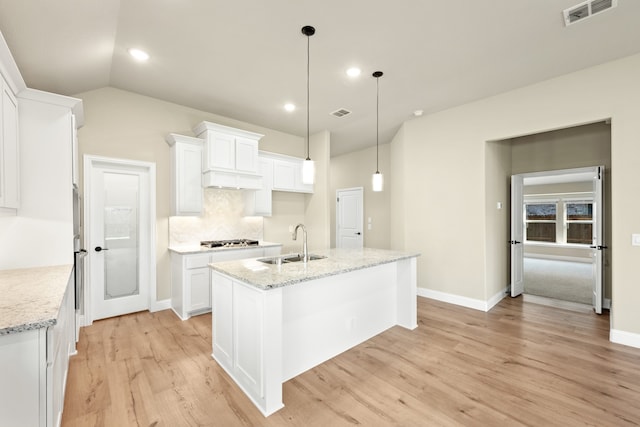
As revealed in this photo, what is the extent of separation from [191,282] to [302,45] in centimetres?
321

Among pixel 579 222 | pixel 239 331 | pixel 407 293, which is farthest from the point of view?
pixel 579 222

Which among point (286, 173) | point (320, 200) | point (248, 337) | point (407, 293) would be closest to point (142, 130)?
point (286, 173)

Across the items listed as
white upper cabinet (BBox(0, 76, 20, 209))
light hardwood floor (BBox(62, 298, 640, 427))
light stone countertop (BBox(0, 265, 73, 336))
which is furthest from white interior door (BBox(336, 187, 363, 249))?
white upper cabinet (BBox(0, 76, 20, 209))

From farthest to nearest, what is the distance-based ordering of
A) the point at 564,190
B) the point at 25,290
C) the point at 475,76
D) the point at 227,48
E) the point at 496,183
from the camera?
the point at 564,190, the point at 496,183, the point at 475,76, the point at 227,48, the point at 25,290

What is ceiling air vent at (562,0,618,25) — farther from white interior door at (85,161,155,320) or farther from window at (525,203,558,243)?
window at (525,203,558,243)

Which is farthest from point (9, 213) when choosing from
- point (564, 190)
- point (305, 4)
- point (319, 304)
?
point (564, 190)

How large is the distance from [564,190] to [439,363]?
9103 mm

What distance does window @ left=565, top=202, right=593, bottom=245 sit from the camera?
340 inches

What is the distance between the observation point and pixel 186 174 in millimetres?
4031

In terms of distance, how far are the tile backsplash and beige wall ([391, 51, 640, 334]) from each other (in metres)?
2.74

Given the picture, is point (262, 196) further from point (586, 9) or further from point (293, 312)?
point (586, 9)

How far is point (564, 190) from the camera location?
28.4ft

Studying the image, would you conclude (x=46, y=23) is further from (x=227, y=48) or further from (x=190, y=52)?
(x=227, y=48)

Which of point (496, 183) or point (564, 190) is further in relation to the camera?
point (564, 190)
